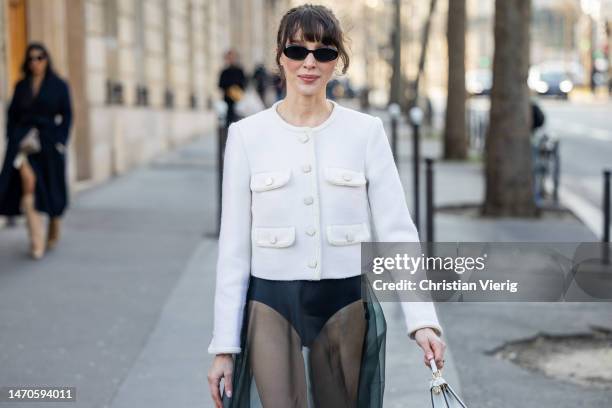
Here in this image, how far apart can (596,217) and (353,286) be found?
11411 millimetres

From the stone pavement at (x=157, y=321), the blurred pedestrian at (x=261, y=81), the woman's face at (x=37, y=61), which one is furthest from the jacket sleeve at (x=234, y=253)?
the blurred pedestrian at (x=261, y=81)

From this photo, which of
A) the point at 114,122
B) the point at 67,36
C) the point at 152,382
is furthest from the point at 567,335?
the point at 114,122

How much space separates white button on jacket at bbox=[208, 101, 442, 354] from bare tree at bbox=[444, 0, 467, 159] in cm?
1898

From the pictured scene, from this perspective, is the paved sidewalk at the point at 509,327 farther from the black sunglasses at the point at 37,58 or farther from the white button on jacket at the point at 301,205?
the black sunglasses at the point at 37,58

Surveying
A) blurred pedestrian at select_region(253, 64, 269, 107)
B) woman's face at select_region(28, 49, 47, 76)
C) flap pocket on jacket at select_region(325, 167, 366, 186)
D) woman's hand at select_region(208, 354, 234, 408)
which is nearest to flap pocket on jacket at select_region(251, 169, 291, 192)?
flap pocket on jacket at select_region(325, 167, 366, 186)

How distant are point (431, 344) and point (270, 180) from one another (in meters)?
0.62

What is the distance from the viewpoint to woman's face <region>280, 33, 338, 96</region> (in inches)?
132

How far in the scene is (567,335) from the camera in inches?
296

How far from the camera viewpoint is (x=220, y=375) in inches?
133

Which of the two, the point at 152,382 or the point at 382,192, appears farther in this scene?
the point at 152,382

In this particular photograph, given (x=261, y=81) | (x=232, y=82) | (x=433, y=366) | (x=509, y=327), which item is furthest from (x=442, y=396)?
(x=261, y=81)

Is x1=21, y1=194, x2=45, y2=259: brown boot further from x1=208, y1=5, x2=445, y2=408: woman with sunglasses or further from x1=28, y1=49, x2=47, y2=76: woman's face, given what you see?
x1=208, y1=5, x2=445, y2=408: woman with sunglasses

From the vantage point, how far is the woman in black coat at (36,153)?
32.3 ft

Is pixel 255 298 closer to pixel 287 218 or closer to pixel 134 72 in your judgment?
pixel 287 218
